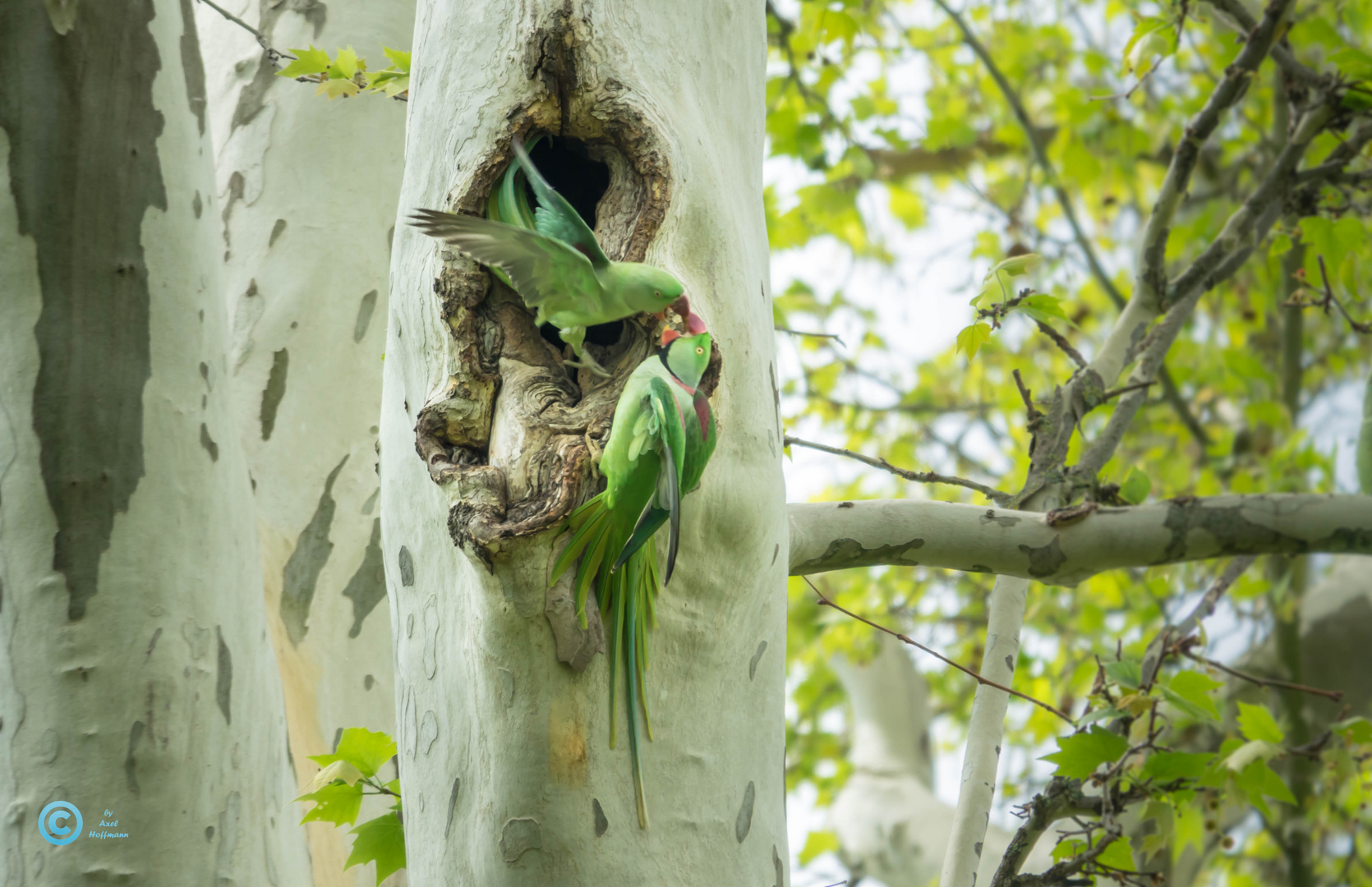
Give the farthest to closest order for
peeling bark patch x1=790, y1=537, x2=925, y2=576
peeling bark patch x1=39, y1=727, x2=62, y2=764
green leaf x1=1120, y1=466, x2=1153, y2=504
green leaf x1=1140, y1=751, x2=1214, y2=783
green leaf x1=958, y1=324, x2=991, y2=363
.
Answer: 1. green leaf x1=1120, y1=466, x2=1153, y2=504
2. green leaf x1=958, y1=324, x2=991, y2=363
3. green leaf x1=1140, y1=751, x2=1214, y2=783
4. peeling bark patch x1=790, y1=537, x2=925, y2=576
5. peeling bark patch x1=39, y1=727, x2=62, y2=764

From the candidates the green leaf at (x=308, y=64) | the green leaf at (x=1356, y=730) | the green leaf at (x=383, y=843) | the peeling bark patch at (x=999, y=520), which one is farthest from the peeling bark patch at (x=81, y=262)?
the green leaf at (x=1356, y=730)

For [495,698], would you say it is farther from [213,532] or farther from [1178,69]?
[1178,69]

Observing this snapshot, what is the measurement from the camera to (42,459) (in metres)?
1.21

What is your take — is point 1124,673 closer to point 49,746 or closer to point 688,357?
point 688,357

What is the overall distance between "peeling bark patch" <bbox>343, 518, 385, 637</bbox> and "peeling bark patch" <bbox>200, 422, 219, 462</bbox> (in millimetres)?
462

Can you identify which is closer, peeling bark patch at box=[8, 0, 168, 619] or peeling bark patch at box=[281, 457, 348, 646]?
peeling bark patch at box=[8, 0, 168, 619]

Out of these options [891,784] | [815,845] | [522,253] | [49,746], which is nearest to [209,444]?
[49,746]

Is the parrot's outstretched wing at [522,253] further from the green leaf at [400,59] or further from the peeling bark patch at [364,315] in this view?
the peeling bark patch at [364,315]

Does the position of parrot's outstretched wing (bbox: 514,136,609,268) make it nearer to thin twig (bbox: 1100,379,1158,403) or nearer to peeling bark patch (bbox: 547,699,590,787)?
peeling bark patch (bbox: 547,699,590,787)

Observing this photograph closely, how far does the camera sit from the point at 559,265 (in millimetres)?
972

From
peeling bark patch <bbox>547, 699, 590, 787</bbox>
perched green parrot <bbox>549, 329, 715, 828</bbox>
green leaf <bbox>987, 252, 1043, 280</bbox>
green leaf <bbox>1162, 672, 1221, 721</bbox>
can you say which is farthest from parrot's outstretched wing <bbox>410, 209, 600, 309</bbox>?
green leaf <bbox>1162, 672, 1221, 721</bbox>

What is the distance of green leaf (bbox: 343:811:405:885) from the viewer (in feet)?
4.17

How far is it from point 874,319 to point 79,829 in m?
4.46

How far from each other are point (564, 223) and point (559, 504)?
11.5 inches
